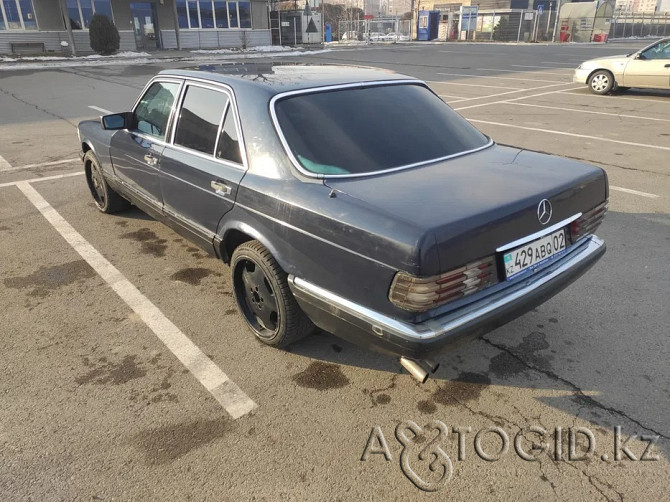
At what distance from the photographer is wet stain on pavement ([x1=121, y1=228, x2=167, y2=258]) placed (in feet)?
15.0

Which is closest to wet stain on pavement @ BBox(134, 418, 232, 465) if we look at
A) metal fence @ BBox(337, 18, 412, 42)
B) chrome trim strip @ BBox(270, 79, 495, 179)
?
chrome trim strip @ BBox(270, 79, 495, 179)

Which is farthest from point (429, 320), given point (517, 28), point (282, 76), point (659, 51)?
point (517, 28)

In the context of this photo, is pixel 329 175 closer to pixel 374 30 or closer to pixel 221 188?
pixel 221 188

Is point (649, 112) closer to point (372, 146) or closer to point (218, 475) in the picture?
point (372, 146)

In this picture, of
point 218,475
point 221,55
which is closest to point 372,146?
point 218,475

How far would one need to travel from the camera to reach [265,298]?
3.09 m

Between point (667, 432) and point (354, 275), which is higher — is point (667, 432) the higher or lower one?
the lower one

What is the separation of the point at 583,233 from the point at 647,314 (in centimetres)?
103

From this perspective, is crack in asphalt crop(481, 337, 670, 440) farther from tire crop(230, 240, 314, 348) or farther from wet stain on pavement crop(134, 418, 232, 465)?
wet stain on pavement crop(134, 418, 232, 465)

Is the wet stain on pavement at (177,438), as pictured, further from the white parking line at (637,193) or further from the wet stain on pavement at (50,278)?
the white parking line at (637,193)

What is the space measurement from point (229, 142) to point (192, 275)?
1420mm

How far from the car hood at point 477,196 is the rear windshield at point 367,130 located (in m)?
0.14

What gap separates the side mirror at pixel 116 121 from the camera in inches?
169

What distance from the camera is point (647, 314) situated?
350 centimetres
